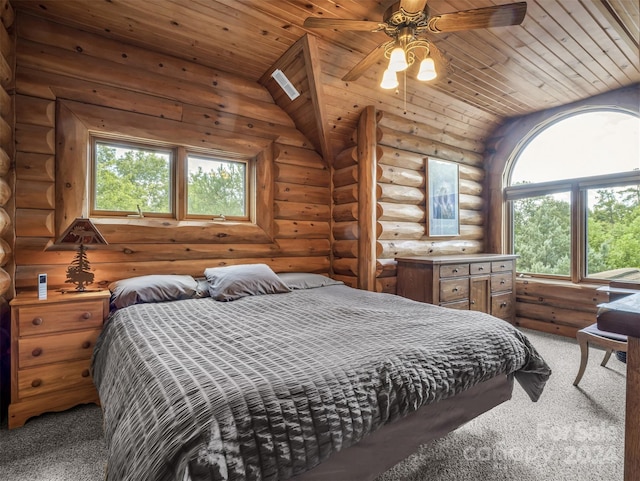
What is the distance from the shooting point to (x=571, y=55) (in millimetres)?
2854

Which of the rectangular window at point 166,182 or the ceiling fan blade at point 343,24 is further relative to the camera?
the rectangular window at point 166,182

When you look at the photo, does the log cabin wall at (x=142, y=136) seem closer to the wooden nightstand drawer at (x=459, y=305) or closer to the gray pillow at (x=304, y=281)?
the gray pillow at (x=304, y=281)

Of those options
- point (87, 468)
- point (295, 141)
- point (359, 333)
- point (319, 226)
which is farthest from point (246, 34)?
point (87, 468)

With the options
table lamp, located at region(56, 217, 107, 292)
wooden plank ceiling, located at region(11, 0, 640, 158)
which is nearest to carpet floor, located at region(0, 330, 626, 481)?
table lamp, located at region(56, 217, 107, 292)

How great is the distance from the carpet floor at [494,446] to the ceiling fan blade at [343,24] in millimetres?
2458

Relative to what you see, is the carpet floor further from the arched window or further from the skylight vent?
the skylight vent

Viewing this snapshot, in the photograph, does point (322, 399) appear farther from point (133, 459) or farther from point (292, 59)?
point (292, 59)

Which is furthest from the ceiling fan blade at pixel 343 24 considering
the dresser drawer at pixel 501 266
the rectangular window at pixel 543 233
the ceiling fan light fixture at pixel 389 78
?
the rectangular window at pixel 543 233

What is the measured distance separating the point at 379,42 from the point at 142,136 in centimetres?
218

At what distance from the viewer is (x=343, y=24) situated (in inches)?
74.9

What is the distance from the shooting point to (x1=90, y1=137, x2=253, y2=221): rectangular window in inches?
105

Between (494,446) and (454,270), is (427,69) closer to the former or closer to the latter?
(454,270)

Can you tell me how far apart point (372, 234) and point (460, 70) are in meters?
1.82

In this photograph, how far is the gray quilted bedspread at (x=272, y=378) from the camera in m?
0.86
